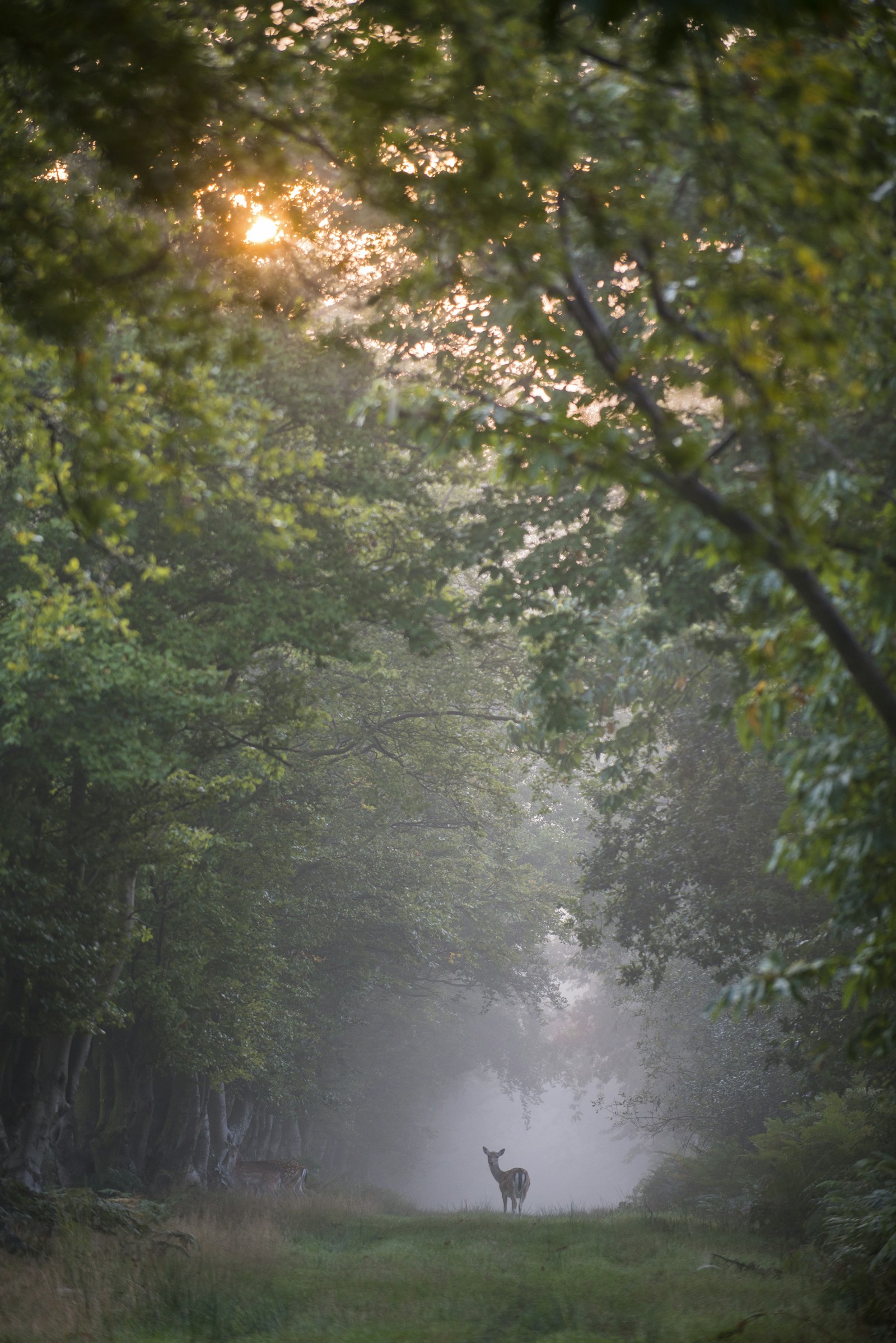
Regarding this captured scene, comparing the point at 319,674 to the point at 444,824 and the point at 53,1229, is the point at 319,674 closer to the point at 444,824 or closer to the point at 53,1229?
the point at 444,824

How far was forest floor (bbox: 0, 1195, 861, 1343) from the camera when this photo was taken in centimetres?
947

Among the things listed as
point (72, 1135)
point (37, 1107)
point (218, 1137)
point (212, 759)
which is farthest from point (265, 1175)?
point (212, 759)

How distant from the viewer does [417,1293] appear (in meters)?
11.6

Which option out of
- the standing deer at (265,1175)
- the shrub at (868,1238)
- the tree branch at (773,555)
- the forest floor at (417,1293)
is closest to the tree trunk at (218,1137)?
the standing deer at (265,1175)

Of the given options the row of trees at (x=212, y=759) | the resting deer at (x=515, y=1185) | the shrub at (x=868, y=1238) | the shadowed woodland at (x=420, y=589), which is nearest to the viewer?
the shadowed woodland at (x=420, y=589)

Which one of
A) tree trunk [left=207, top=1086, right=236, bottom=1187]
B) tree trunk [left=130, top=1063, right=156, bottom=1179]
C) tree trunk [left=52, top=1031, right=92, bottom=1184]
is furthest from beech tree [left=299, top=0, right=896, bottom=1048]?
tree trunk [left=207, top=1086, right=236, bottom=1187]

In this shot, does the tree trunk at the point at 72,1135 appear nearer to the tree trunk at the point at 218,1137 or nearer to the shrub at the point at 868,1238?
the tree trunk at the point at 218,1137

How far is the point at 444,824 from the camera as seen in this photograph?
30.7 metres

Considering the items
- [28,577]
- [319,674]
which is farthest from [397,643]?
[28,577]

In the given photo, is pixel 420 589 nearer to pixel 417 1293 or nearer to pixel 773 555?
pixel 417 1293

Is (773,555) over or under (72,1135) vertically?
over

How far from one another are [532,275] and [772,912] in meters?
13.6

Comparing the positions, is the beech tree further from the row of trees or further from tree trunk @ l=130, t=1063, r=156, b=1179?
tree trunk @ l=130, t=1063, r=156, b=1179

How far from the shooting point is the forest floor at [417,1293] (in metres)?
9.47
